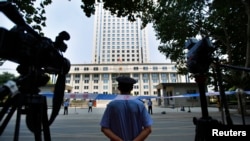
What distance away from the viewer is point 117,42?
116 meters

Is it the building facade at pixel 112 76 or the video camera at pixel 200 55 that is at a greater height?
the building facade at pixel 112 76

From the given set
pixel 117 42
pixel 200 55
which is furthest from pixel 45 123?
pixel 117 42

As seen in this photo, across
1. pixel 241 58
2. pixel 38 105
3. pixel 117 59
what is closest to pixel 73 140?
pixel 38 105

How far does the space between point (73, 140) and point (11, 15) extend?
22.2ft

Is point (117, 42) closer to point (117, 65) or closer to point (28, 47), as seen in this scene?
point (117, 65)

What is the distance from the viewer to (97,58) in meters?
111

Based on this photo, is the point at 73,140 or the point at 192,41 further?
the point at 73,140

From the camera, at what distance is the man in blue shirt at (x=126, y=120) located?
7.86 feet

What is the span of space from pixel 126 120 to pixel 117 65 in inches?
3459

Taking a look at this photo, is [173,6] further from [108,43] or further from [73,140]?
[108,43]

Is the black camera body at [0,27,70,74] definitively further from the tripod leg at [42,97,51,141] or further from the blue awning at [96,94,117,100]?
the blue awning at [96,94,117,100]

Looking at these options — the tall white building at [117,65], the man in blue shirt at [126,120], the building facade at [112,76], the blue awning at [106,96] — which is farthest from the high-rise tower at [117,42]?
the man in blue shirt at [126,120]

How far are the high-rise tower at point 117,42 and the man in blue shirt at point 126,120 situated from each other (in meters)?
104

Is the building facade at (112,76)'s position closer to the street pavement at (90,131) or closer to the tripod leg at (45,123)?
the street pavement at (90,131)
